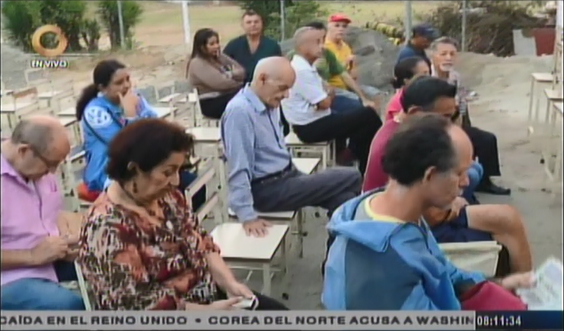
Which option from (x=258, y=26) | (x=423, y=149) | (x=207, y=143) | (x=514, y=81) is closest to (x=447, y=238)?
(x=423, y=149)

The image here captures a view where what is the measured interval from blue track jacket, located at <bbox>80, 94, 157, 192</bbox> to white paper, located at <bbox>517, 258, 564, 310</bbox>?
1.20 metres

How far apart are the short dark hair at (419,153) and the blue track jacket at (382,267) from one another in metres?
0.10

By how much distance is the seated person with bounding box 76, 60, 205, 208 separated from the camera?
1936 millimetres

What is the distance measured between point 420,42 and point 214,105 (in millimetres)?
1208

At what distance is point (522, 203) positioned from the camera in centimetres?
244

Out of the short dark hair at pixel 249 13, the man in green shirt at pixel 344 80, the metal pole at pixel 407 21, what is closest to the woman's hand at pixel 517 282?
the metal pole at pixel 407 21

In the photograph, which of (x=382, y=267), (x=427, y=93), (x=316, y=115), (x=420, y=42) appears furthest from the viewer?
(x=316, y=115)

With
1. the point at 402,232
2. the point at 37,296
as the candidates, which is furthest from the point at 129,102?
the point at 402,232

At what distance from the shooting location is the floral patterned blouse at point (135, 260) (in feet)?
4.18

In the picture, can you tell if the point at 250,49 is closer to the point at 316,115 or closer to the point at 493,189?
the point at 316,115

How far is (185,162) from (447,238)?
2.19 ft

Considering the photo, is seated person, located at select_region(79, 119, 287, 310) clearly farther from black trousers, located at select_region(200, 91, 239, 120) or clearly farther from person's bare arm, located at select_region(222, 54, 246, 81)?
person's bare arm, located at select_region(222, 54, 246, 81)

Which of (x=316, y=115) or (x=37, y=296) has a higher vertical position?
(x=316, y=115)

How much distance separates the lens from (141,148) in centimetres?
133
